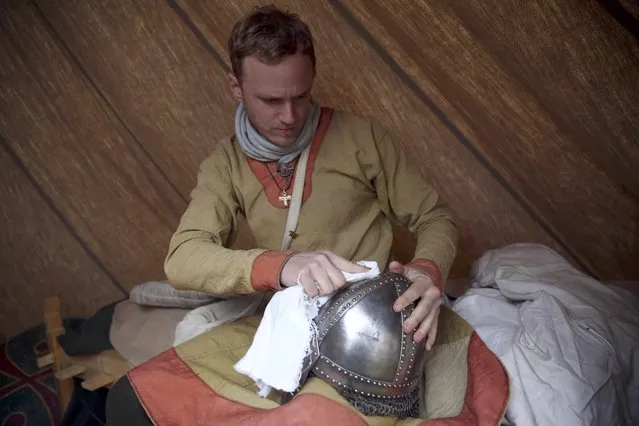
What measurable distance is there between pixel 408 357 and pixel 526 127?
4.30 feet

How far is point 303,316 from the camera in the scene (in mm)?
1274

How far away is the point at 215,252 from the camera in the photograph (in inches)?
60.9

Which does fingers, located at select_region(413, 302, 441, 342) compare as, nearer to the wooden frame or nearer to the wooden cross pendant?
the wooden cross pendant

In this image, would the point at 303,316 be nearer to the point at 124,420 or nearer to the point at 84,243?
the point at 124,420

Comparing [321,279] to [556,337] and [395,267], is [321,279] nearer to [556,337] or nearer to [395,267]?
[395,267]

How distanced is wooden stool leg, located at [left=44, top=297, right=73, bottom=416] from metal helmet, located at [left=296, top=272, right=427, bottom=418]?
1317 millimetres

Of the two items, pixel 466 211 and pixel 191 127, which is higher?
pixel 191 127

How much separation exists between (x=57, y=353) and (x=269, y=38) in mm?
1433

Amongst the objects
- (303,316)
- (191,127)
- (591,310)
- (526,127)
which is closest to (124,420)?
(303,316)

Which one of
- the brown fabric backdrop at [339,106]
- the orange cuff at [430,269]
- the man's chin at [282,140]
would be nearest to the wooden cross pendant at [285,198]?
the man's chin at [282,140]

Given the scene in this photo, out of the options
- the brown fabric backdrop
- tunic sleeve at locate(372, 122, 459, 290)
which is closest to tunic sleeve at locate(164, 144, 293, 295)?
tunic sleeve at locate(372, 122, 459, 290)

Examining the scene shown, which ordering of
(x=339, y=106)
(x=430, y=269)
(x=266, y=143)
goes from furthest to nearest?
(x=339, y=106)
(x=266, y=143)
(x=430, y=269)

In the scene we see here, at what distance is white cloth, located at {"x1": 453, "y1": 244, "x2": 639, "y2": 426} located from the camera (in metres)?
1.50

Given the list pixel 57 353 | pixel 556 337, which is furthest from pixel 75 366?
pixel 556 337
